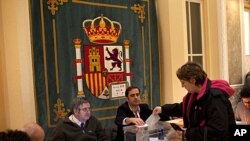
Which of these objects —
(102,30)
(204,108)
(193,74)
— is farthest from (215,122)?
(102,30)

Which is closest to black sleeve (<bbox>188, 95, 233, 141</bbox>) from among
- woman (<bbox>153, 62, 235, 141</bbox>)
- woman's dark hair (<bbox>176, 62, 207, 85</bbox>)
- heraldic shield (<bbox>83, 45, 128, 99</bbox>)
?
woman (<bbox>153, 62, 235, 141</bbox>)

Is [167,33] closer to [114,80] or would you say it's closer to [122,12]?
[122,12]

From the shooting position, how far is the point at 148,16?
4246 millimetres

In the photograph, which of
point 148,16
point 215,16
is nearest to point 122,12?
point 148,16

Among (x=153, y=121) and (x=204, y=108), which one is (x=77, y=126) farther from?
(x=204, y=108)

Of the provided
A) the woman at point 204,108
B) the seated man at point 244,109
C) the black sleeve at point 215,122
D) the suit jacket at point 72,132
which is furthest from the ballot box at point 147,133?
the seated man at point 244,109

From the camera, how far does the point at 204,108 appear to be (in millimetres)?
1850

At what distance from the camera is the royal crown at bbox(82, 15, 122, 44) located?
3.57m

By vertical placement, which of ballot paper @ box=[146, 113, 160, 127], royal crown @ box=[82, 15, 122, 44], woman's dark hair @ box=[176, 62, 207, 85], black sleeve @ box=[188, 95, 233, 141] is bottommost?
ballot paper @ box=[146, 113, 160, 127]

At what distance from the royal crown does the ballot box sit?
1607 mm

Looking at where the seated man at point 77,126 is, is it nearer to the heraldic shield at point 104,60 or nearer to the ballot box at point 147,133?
the ballot box at point 147,133

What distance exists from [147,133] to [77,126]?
2.35 ft

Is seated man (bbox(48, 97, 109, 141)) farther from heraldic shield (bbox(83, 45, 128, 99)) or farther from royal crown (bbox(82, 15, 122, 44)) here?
royal crown (bbox(82, 15, 122, 44))

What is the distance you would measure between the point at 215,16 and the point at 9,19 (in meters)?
3.46
